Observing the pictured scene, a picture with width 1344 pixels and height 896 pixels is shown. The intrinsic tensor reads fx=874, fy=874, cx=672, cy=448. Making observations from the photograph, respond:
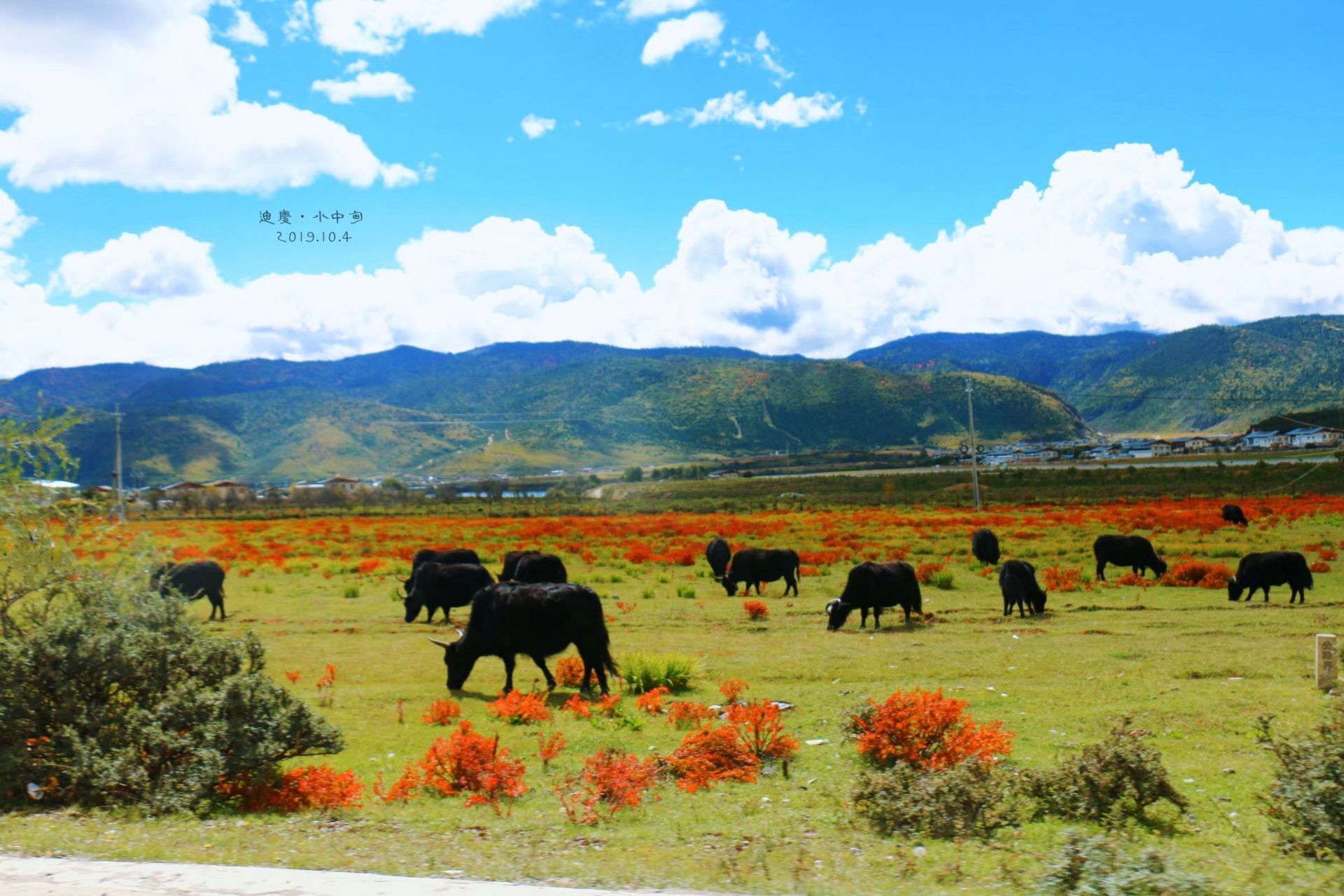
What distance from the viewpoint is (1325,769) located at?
20.9 feet

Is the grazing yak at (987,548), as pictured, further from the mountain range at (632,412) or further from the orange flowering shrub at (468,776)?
the mountain range at (632,412)

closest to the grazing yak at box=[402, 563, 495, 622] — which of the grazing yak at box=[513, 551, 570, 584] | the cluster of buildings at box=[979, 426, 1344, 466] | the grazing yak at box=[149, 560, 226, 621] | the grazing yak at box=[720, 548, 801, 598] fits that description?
the grazing yak at box=[513, 551, 570, 584]

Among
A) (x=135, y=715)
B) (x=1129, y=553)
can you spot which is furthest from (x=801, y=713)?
(x=1129, y=553)

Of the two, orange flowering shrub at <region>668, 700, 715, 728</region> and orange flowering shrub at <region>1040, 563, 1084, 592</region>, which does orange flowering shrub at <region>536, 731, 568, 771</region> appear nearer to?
orange flowering shrub at <region>668, 700, 715, 728</region>

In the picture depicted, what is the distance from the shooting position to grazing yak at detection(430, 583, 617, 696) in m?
13.3

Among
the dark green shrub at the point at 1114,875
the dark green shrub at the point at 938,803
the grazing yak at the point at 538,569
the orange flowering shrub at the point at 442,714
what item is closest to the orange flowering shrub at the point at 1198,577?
the grazing yak at the point at 538,569

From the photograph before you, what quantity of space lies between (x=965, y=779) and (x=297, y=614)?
1987 cm

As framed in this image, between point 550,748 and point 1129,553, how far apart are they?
21895 mm

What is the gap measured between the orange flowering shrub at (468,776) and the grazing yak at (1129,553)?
71.8ft

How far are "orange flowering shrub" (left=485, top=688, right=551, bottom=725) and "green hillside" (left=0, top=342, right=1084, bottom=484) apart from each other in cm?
12460

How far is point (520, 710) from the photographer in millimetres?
11227

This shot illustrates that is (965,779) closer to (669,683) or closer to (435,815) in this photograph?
(435,815)

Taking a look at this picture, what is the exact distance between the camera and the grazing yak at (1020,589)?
19.5m

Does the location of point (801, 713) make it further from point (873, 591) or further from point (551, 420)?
point (551, 420)
